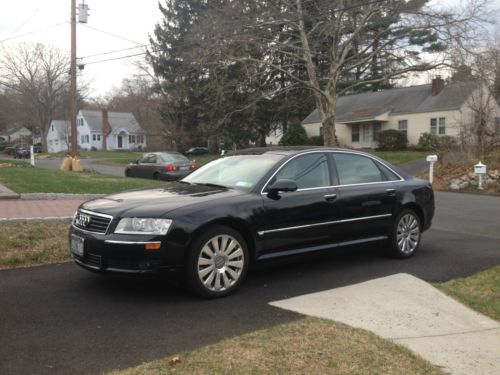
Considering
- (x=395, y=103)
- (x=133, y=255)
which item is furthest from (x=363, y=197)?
(x=395, y=103)

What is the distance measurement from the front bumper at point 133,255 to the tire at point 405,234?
3.29m

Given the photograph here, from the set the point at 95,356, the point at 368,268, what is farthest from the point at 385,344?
the point at 368,268

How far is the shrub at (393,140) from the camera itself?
36.0m

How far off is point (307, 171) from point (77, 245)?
2740 mm

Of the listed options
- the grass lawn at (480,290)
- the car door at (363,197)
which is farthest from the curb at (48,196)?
the grass lawn at (480,290)

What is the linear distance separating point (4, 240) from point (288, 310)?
13.2 ft

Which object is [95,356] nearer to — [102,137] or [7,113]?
[102,137]

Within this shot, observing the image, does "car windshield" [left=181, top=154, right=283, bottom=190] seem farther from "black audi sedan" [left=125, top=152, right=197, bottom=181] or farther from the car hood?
"black audi sedan" [left=125, top=152, right=197, bottom=181]

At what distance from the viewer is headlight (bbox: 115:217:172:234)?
4.89 metres

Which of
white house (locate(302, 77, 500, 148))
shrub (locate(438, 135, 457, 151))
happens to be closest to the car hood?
shrub (locate(438, 135, 457, 151))

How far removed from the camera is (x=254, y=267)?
554cm

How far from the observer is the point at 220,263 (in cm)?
520

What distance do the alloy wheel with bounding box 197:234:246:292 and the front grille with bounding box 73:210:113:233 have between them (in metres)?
0.97

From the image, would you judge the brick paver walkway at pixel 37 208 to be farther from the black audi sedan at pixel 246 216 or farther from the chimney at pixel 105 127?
the chimney at pixel 105 127
